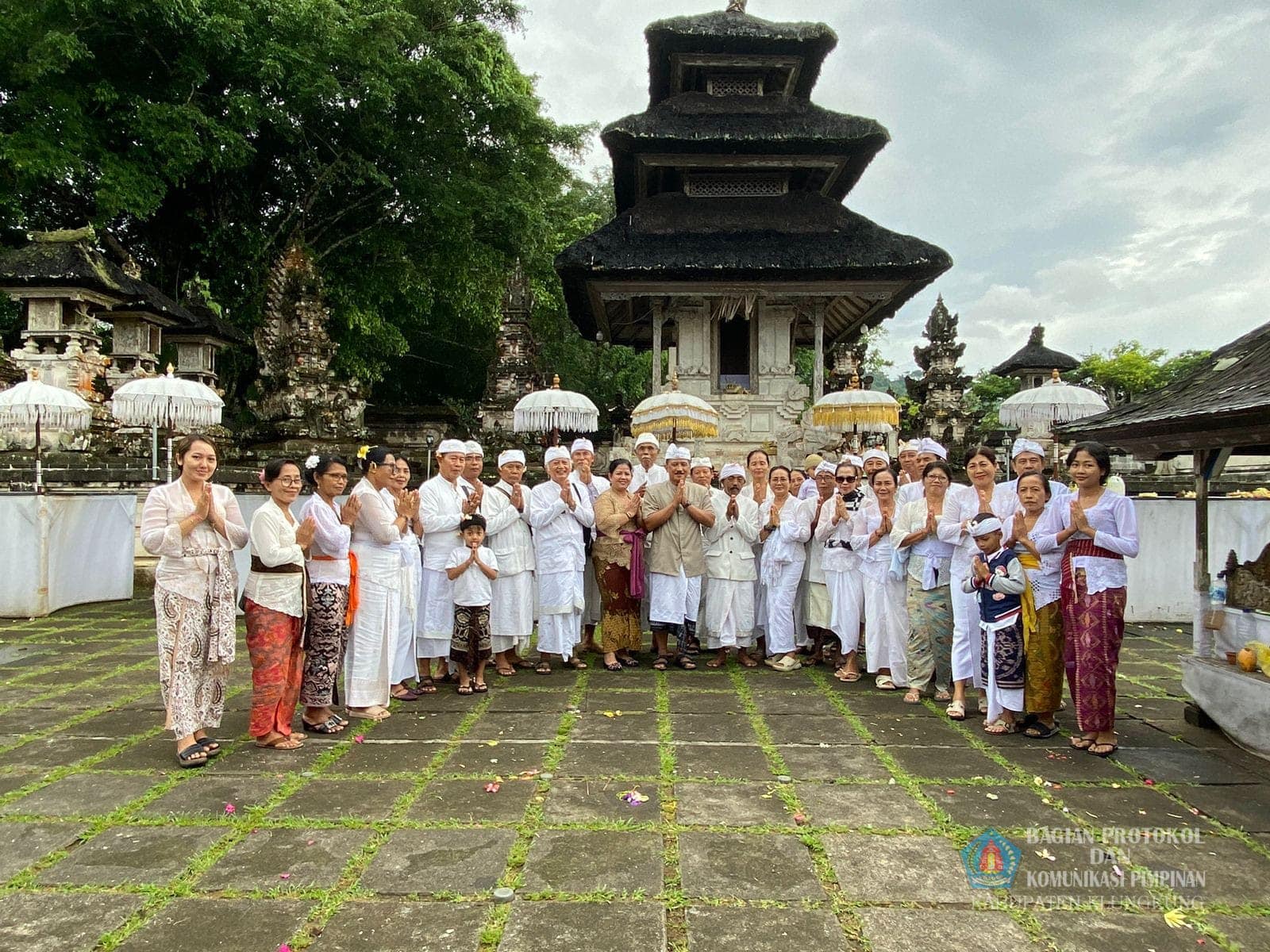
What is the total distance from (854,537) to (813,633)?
119 cm

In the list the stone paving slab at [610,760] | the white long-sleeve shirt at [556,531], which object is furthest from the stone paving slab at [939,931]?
the white long-sleeve shirt at [556,531]

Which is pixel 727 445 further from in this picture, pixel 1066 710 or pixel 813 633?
pixel 1066 710

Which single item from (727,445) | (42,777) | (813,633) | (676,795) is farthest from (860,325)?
(42,777)

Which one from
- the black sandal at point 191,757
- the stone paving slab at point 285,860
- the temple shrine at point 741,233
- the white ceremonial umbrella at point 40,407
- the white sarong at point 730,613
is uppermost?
the temple shrine at point 741,233

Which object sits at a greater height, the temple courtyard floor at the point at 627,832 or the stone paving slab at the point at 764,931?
the temple courtyard floor at the point at 627,832

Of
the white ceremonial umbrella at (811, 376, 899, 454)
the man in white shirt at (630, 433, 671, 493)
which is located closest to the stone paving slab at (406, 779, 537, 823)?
the man in white shirt at (630, 433, 671, 493)

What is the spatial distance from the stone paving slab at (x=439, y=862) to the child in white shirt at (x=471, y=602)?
238cm

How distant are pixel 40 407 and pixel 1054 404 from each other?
13088 mm

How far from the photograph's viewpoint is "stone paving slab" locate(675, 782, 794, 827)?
3.59 m

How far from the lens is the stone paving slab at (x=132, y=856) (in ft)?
10.1

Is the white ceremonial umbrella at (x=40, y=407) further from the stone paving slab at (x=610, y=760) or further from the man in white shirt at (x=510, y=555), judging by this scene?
the stone paving slab at (x=610, y=760)

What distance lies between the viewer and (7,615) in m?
8.62

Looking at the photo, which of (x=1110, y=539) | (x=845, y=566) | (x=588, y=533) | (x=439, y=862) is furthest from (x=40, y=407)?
(x=1110, y=539)

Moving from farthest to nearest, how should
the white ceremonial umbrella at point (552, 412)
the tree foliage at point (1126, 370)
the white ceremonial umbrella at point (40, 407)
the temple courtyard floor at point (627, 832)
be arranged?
the tree foliage at point (1126, 370)
the white ceremonial umbrella at point (552, 412)
the white ceremonial umbrella at point (40, 407)
the temple courtyard floor at point (627, 832)
